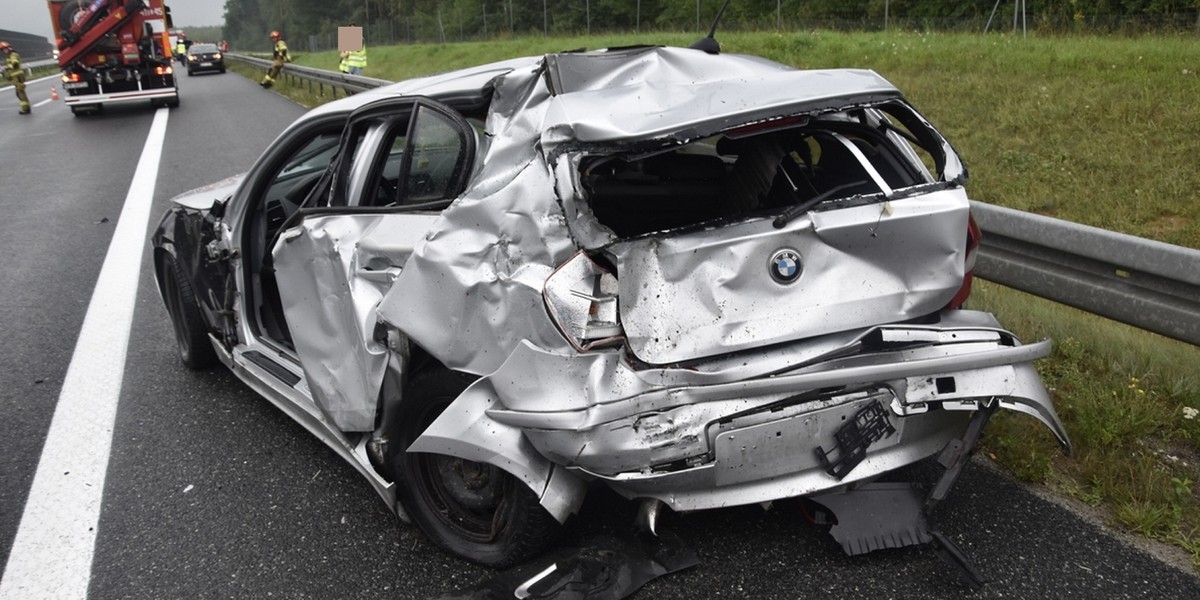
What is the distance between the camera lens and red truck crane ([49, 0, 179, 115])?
826 inches

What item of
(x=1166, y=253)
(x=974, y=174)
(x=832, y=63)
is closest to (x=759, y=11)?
(x=832, y=63)

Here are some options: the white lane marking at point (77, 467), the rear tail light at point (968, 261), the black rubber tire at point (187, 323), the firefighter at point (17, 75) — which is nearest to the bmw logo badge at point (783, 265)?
the rear tail light at point (968, 261)

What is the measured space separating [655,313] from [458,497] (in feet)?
3.25

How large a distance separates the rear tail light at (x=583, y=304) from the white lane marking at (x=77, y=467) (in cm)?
186

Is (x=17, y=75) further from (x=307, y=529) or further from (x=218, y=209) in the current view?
(x=307, y=529)

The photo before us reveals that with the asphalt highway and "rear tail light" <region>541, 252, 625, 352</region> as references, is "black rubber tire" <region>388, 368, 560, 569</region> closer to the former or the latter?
the asphalt highway

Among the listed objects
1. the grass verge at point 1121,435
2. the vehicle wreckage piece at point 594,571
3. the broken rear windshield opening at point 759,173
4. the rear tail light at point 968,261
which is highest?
the broken rear windshield opening at point 759,173

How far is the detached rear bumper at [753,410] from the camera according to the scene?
257 centimetres

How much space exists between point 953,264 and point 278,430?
9.82 feet

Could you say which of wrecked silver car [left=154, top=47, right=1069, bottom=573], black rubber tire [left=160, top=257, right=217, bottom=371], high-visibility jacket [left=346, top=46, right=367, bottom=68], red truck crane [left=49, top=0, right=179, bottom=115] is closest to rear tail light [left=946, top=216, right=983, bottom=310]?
wrecked silver car [left=154, top=47, right=1069, bottom=573]

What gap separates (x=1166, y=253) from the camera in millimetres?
3541

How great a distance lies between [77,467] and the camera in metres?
4.02

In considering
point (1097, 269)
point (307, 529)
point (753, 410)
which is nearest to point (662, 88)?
point (753, 410)

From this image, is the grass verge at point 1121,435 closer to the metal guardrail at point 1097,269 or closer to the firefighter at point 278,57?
the metal guardrail at point 1097,269
